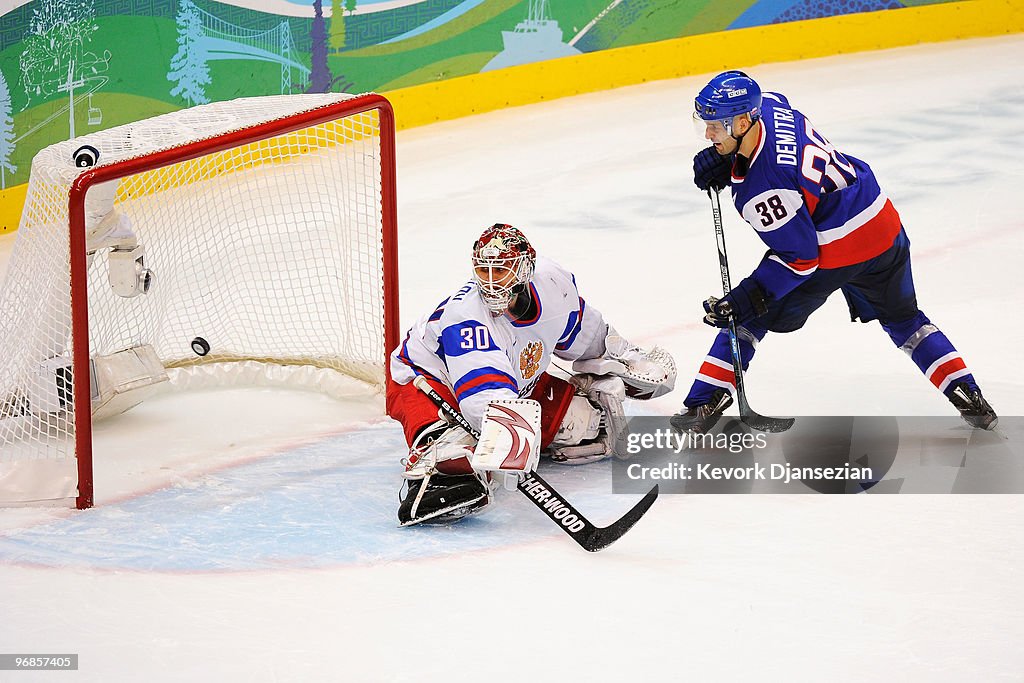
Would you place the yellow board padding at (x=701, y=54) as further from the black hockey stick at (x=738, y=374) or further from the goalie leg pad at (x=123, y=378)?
the black hockey stick at (x=738, y=374)

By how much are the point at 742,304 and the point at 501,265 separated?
71 centimetres

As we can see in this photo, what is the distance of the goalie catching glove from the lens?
3.11m

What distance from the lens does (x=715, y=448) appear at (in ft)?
10.5

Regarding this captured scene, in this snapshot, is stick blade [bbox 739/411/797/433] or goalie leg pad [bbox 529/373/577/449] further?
stick blade [bbox 739/411/797/433]

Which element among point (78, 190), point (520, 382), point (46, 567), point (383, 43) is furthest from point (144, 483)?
point (383, 43)

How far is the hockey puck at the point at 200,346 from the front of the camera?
390cm

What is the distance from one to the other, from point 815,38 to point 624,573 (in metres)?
4.61

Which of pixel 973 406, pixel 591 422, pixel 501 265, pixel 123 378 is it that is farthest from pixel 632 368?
pixel 123 378

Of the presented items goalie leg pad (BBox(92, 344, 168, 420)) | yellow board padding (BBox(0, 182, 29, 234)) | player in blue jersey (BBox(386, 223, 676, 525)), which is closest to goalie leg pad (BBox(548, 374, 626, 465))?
player in blue jersey (BBox(386, 223, 676, 525))

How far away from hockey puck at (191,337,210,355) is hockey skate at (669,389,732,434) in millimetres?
1501

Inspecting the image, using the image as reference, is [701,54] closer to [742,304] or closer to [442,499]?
[742,304]

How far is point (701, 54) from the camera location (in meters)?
6.43

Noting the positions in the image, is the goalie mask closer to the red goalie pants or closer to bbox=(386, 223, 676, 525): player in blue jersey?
bbox=(386, 223, 676, 525): player in blue jersey

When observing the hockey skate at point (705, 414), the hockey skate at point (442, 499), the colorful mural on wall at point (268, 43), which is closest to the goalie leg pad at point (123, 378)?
the hockey skate at point (442, 499)
